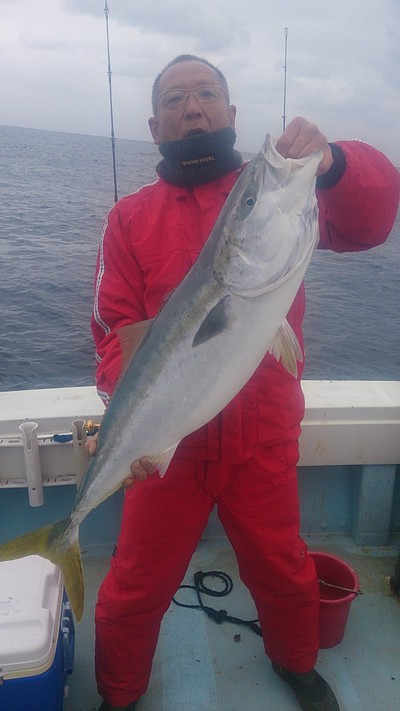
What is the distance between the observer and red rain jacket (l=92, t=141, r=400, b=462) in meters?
2.76

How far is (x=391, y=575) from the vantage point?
13.8 feet

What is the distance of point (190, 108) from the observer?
3.06 metres

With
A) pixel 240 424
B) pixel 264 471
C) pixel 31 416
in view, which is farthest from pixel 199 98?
pixel 31 416

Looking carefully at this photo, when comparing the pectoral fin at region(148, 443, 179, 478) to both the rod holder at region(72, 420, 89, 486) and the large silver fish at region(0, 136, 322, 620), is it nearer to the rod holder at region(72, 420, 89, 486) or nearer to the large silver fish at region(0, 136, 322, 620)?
the large silver fish at region(0, 136, 322, 620)

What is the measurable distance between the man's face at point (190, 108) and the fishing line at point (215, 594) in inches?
115

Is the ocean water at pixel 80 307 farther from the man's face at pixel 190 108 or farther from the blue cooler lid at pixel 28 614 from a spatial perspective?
the man's face at pixel 190 108

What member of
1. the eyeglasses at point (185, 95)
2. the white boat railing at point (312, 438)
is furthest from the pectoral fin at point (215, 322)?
the white boat railing at point (312, 438)

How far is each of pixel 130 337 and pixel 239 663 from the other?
215cm

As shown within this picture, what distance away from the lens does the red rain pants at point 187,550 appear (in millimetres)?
3029

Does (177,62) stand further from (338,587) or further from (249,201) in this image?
(338,587)

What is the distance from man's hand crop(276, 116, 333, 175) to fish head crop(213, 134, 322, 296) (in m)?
0.13

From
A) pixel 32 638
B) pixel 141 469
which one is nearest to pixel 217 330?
pixel 141 469

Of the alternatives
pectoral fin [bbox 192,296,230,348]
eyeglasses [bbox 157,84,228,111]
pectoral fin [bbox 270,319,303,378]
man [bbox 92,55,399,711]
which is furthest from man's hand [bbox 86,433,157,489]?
eyeglasses [bbox 157,84,228,111]

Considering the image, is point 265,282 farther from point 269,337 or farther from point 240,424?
point 240,424
